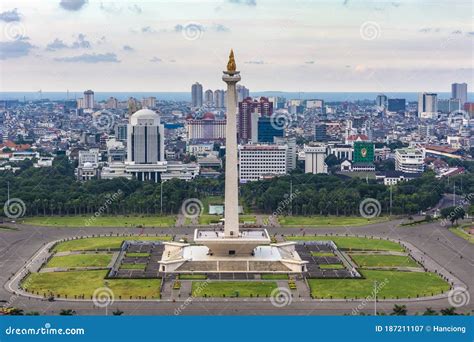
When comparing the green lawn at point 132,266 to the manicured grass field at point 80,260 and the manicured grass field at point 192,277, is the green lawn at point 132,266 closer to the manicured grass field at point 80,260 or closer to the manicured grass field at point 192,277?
the manicured grass field at point 80,260

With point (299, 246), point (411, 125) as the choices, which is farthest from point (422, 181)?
point (411, 125)

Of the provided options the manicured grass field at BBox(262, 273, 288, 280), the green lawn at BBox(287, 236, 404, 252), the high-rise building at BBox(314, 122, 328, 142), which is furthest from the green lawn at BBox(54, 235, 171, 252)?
the high-rise building at BBox(314, 122, 328, 142)

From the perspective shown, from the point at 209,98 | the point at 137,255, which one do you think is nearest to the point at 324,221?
the point at 137,255

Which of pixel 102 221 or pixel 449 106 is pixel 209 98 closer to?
pixel 449 106

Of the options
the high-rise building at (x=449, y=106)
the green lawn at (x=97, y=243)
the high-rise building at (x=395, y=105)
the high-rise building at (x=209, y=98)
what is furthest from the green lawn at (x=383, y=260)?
the high-rise building at (x=209, y=98)

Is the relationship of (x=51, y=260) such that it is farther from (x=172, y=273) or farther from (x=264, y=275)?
(x=264, y=275)

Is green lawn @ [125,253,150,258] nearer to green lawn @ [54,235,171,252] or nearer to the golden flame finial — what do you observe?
green lawn @ [54,235,171,252]
